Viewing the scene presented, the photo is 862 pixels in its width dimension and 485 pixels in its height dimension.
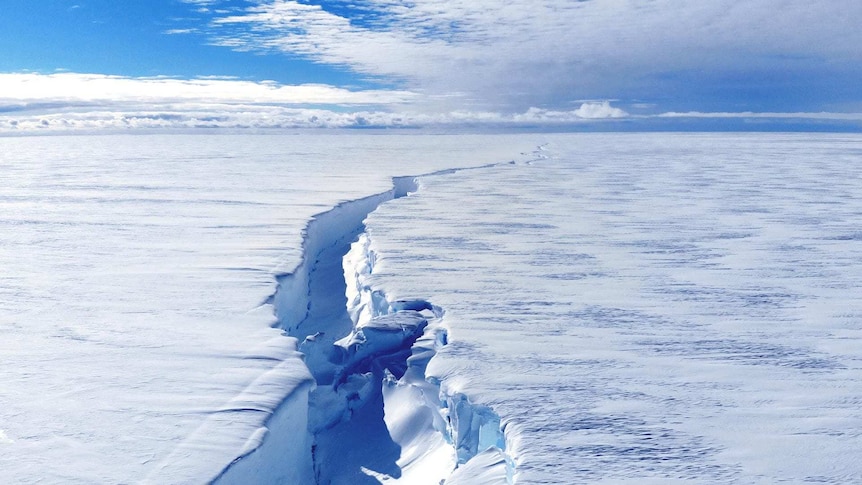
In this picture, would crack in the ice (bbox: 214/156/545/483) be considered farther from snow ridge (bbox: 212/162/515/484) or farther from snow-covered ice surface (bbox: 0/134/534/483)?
snow-covered ice surface (bbox: 0/134/534/483)

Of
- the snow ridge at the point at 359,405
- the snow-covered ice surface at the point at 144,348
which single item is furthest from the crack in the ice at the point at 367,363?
the snow-covered ice surface at the point at 144,348

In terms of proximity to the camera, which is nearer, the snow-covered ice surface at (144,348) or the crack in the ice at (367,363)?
the snow-covered ice surface at (144,348)

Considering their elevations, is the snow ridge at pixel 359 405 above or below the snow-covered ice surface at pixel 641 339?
below

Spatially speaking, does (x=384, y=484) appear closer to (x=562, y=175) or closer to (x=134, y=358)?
(x=134, y=358)

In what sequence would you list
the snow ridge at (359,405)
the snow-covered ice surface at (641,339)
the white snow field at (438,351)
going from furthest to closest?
the snow ridge at (359,405), the white snow field at (438,351), the snow-covered ice surface at (641,339)

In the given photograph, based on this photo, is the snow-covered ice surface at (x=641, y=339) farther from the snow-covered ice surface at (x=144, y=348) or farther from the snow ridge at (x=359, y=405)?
the snow-covered ice surface at (x=144, y=348)

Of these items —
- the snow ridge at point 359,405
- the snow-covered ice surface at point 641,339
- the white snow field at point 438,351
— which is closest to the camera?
→ the snow-covered ice surface at point 641,339

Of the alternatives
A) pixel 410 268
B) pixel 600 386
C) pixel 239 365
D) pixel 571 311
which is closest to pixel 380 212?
pixel 410 268
